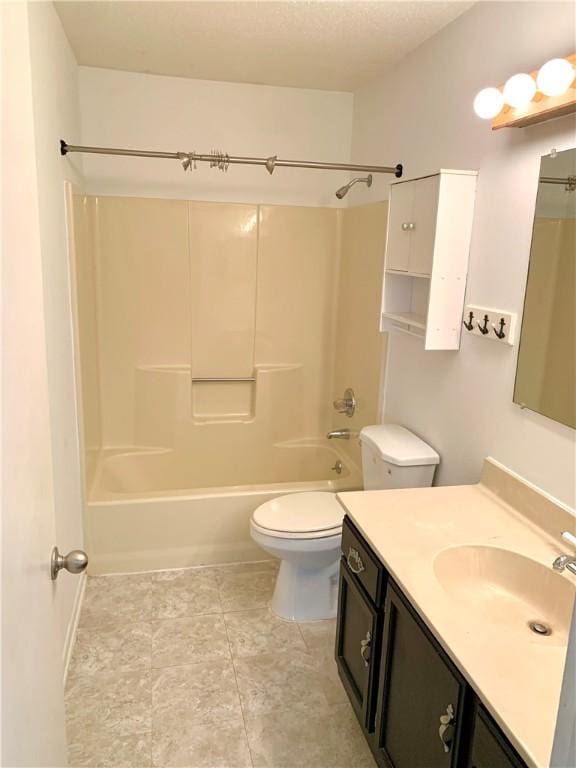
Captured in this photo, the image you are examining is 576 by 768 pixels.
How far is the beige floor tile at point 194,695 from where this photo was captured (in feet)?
6.40

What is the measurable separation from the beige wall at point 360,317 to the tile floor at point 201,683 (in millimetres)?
1057

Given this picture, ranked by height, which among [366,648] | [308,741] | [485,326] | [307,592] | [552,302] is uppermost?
[552,302]

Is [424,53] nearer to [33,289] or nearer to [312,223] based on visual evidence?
[312,223]

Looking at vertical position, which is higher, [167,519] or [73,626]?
[167,519]

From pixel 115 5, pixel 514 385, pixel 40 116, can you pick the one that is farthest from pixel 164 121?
pixel 514 385

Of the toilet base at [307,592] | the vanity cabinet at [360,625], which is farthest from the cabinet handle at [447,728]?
the toilet base at [307,592]

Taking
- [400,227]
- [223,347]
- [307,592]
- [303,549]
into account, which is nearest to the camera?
[400,227]

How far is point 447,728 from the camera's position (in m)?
1.20

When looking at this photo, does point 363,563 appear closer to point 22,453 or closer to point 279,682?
point 279,682

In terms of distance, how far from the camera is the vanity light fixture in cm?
139

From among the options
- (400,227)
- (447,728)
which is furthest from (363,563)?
(400,227)

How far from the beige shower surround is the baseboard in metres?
0.34

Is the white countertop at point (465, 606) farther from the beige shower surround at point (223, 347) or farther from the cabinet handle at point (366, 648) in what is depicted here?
the beige shower surround at point (223, 347)

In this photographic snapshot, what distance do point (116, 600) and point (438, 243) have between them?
6.75 feet
